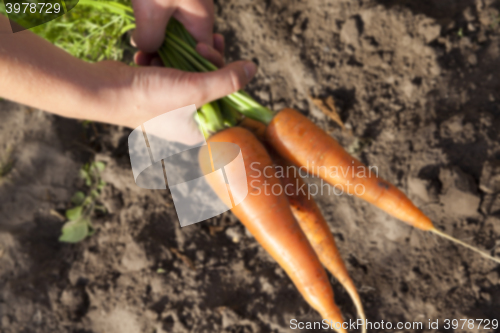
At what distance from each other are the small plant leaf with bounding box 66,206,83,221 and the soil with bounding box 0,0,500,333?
9 centimetres

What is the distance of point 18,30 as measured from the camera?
1.12m

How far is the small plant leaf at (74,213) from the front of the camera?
1818 millimetres

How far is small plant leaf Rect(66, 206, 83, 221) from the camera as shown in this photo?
5.97 ft

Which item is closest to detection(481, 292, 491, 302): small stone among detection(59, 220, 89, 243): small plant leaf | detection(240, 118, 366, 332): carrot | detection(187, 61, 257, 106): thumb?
detection(240, 118, 366, 332): carrot

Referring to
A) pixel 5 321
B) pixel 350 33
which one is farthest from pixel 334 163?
pixel 5 321

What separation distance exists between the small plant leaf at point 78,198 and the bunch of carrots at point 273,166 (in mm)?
836

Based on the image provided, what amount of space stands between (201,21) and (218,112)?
49 cm

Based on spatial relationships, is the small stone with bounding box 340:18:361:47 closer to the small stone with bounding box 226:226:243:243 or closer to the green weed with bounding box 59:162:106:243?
the small stone with bounding box 226:226:243:243

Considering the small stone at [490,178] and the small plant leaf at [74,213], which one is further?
the small plant leaf at [74,213]

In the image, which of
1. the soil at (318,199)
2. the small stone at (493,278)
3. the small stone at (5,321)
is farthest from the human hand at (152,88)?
the small stone at (493,278)

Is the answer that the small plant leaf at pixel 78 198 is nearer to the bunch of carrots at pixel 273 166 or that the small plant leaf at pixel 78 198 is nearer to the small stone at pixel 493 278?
the bunch of carrots at pixel 273 166

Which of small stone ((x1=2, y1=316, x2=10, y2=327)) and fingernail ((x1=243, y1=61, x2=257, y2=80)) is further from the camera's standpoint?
small stone ((x1=2, y1=316, x2=10, y2=327))

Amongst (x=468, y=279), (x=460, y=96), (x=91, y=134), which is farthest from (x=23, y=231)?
(x=460, y=96)

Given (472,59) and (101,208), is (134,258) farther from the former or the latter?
(472,59)
